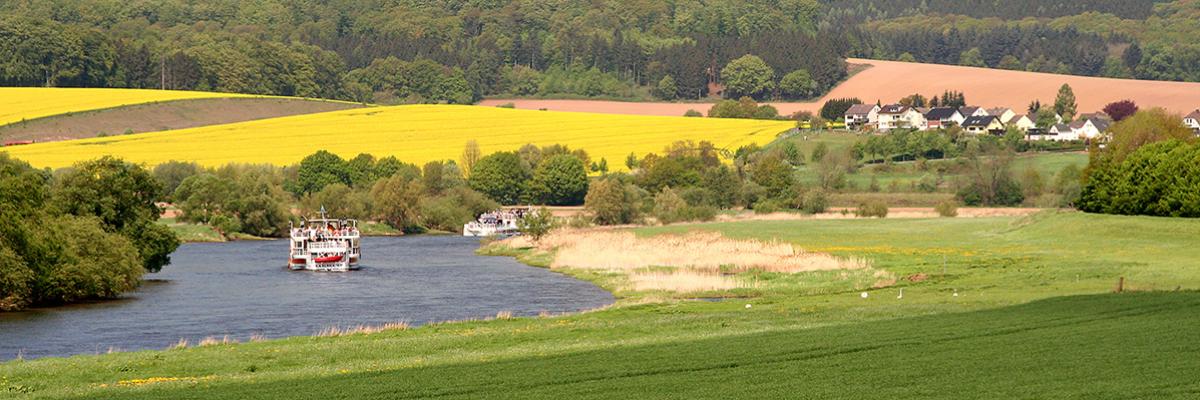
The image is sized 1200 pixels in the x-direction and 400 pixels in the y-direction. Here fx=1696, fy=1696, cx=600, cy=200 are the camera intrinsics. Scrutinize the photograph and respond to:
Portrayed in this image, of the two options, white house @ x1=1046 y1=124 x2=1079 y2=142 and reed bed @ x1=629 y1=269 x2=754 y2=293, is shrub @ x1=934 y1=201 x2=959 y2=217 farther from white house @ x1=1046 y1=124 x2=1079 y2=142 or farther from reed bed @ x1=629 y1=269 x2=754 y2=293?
white house @ x1=1046 y1=124 x2=1079 y2=142

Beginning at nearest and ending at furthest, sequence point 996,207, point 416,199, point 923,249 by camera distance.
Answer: point 923,249, point 996,207, point 416,199

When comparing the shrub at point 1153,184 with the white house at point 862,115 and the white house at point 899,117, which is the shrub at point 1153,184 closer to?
the white house at point 899,117

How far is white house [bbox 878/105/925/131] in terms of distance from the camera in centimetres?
18538

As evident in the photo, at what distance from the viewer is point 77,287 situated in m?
67.6

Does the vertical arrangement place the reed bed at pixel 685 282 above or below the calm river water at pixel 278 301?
above

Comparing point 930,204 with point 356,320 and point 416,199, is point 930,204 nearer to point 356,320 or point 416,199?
point 416,199

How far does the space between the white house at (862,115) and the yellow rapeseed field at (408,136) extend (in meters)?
8.43

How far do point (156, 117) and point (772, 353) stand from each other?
14321 centimetres

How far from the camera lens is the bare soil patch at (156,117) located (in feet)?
508

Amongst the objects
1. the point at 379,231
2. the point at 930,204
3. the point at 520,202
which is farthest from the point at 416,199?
the point at 930,204

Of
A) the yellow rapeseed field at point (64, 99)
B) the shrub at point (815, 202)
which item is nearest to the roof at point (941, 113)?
the shrub at point (815, 202)

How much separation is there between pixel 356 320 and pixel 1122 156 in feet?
168

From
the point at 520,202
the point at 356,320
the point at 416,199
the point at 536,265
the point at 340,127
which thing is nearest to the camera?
the point at 356,320

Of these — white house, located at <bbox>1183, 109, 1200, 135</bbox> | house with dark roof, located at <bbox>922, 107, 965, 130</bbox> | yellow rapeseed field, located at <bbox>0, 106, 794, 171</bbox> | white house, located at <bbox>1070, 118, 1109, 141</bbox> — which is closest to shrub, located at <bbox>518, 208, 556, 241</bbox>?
yellow rapeseed field, located at <bbox>0, 106, 794, 171</bbox>
